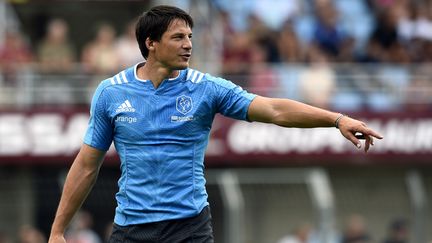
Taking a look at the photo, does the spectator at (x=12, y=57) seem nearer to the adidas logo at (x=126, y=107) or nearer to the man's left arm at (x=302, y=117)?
the adidas logo at (x=126, y=107)

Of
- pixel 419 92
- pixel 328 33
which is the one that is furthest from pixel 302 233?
pixel 328 33

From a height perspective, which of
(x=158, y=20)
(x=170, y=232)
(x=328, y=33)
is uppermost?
(x=158, y=20)

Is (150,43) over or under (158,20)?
under

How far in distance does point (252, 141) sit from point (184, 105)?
1019 centimetres

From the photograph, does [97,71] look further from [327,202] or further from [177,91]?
[177,91]

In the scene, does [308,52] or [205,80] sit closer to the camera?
[205,80]

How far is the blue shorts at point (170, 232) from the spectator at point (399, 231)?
905 cm

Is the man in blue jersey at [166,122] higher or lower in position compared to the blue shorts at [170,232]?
higher

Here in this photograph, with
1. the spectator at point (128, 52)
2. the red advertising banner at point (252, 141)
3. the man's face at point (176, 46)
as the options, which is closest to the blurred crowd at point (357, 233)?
the red advertising banner at point (252, 141)

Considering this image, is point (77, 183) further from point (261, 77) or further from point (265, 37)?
point (265, 37)

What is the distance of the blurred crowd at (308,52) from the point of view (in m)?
16.7

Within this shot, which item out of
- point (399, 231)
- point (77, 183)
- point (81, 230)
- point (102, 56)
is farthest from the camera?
point (102, 56)

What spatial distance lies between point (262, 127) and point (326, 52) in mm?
1530

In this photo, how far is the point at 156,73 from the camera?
6746 millimetres
